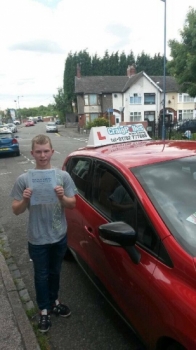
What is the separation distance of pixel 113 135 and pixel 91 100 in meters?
47.2

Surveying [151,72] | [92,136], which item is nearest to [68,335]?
[92,136]

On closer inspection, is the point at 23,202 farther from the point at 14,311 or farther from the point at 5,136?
the point at 5,136

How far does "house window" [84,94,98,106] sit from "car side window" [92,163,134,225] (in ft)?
158

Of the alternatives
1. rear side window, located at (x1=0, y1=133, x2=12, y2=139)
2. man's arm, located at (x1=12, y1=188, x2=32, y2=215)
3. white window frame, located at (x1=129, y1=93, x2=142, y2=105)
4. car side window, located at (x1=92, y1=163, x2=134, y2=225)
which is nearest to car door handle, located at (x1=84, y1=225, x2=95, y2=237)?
car side window, located at (x1=92, y1=163, x2=134, y2=225)

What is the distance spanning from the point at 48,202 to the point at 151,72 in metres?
88.3

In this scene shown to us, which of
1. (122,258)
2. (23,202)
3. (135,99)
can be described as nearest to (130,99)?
(135,99)

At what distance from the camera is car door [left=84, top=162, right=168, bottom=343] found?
201 centimetres

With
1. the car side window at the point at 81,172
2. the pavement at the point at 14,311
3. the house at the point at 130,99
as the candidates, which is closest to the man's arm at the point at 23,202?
the car side window at the point at 81,172

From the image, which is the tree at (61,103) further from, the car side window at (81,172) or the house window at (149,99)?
the car side window at (81,172)

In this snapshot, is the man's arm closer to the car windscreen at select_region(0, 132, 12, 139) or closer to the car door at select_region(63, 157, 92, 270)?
the car door at select_region(63, 157, 92, 270)

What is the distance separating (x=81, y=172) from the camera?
3475 millimetres

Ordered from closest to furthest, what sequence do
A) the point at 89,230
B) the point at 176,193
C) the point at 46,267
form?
the point at 176,193 < the point at 46,267 < the point at 89,230

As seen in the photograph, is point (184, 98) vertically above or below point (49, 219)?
above

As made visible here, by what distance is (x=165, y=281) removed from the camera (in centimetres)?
183
